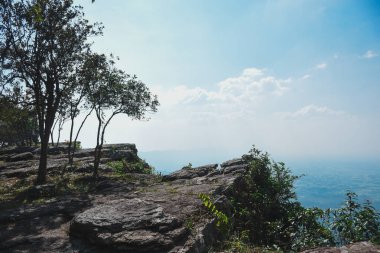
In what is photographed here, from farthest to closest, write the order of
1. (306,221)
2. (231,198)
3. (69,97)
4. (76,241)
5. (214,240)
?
(69,97)
(231,198)
(306,221)
(214,240)
(76,241)

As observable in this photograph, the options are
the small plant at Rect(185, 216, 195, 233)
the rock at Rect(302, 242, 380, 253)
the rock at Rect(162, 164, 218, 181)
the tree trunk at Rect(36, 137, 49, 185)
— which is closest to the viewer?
the rock at Rect(302, 242, 380, 253)

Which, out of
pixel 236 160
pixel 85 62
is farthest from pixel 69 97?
pixel 236 160

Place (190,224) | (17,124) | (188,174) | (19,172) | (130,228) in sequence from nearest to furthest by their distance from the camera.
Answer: (130,228), (190,224), (188,174), (19,172), (17,124)

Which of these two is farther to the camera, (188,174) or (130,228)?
(188,174)

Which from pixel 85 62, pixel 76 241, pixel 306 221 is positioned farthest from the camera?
pixel 85 62

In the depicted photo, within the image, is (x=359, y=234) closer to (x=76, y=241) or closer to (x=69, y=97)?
(x=76, y=241)

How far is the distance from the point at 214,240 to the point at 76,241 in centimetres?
583

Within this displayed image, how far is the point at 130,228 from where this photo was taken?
11.6 m

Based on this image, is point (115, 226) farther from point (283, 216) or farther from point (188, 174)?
point (188, 174)

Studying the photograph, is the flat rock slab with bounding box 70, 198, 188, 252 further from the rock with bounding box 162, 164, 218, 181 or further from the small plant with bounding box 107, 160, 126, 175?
the small plant with bounding box 107, 160, 126, 175

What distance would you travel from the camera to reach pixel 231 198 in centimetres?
1906

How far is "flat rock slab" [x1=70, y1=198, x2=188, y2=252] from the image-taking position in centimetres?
1075

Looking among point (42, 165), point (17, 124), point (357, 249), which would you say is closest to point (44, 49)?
point (42, 165)

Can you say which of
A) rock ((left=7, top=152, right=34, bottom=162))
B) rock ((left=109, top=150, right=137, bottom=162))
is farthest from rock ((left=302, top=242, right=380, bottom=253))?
rock ((left=7, top=152, right=34, bottom=162))
